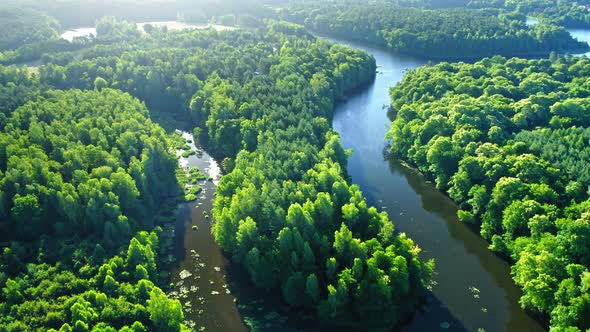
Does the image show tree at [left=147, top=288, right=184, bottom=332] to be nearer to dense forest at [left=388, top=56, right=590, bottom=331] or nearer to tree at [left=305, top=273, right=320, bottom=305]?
tree at [left=305, top=273, right=320, bottom=305]

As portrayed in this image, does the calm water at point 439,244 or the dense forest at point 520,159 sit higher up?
the dense forest at point 520,159

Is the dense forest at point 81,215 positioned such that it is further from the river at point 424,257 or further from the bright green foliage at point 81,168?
the river at point 424,257

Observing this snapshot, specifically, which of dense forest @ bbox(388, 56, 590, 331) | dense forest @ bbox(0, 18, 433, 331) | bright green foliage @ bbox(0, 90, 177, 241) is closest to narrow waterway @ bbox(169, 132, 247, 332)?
dense forest @ bbox(0, 18, 433, 331)

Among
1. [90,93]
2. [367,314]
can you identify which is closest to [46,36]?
[90,93]

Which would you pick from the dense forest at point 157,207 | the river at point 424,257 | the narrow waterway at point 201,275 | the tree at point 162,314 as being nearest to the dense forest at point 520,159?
the river at point 424,257

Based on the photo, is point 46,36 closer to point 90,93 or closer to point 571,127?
point 90,93

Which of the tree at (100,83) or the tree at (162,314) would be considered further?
the tree at (100,83)

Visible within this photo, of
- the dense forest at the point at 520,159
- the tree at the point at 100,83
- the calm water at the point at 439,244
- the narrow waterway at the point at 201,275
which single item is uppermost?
the dense forest at the point at 520,159

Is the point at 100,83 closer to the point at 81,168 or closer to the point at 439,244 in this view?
the point at 81,168
